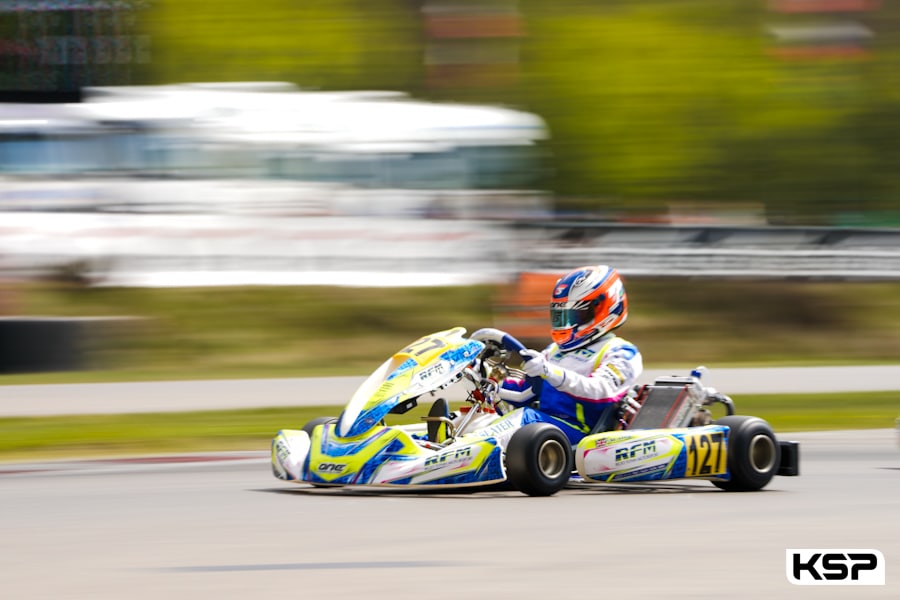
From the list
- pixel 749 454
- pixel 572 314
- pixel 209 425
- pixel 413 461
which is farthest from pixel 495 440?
pixel 209 425

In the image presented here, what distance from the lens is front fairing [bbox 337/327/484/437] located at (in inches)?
281

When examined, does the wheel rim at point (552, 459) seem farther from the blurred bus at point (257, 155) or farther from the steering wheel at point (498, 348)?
the blurred bus at point (257, 155)

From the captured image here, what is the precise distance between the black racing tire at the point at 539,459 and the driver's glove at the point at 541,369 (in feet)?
0.76

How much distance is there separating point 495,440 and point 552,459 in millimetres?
300

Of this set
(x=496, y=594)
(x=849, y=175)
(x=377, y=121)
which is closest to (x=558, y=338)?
(x=496, y=594)

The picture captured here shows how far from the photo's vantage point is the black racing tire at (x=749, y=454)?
748 cm

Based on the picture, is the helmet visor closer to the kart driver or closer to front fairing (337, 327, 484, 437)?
the kart driver

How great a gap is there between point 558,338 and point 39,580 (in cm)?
320

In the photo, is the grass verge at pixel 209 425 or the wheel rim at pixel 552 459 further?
the grass verge at pixel 209 425

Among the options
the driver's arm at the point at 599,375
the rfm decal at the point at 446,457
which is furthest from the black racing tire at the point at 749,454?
the rfm decal at the point at 446,457

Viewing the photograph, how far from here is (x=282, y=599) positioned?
4.96m

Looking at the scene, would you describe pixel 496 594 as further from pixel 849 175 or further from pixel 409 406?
pixel 849 175

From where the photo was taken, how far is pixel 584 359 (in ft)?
25.1

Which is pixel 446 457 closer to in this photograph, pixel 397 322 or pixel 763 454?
pixel 763 454
